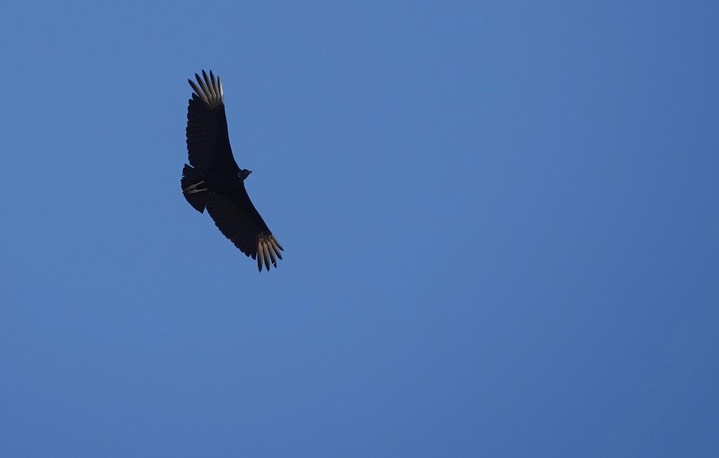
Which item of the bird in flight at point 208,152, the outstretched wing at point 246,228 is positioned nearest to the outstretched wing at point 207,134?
the bird in flight at point 208,152

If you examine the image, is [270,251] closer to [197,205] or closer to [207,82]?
[197,205]

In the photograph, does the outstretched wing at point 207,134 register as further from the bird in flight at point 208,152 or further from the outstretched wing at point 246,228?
the outstretched wing at point 246,228

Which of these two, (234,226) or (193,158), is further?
(234,226)

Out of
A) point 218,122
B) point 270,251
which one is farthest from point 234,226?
point 218,122

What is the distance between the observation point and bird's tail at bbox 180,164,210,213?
2328 cm

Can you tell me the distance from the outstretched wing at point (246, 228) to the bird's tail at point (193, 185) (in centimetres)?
80

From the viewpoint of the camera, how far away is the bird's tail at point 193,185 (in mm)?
23281

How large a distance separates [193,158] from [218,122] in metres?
0.97

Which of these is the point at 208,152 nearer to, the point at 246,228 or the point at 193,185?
the point at 193,185

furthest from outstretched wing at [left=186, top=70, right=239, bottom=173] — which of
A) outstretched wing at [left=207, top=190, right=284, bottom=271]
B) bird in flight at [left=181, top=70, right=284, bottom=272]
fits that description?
outstretched wing at [left=207, top=190, right=284, bottom=271]

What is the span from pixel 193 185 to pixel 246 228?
2.48 meters

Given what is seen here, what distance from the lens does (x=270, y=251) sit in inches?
1009

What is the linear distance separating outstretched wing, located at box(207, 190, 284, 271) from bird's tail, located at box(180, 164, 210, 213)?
805mm

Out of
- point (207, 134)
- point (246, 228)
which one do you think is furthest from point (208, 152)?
point (246, 228)
